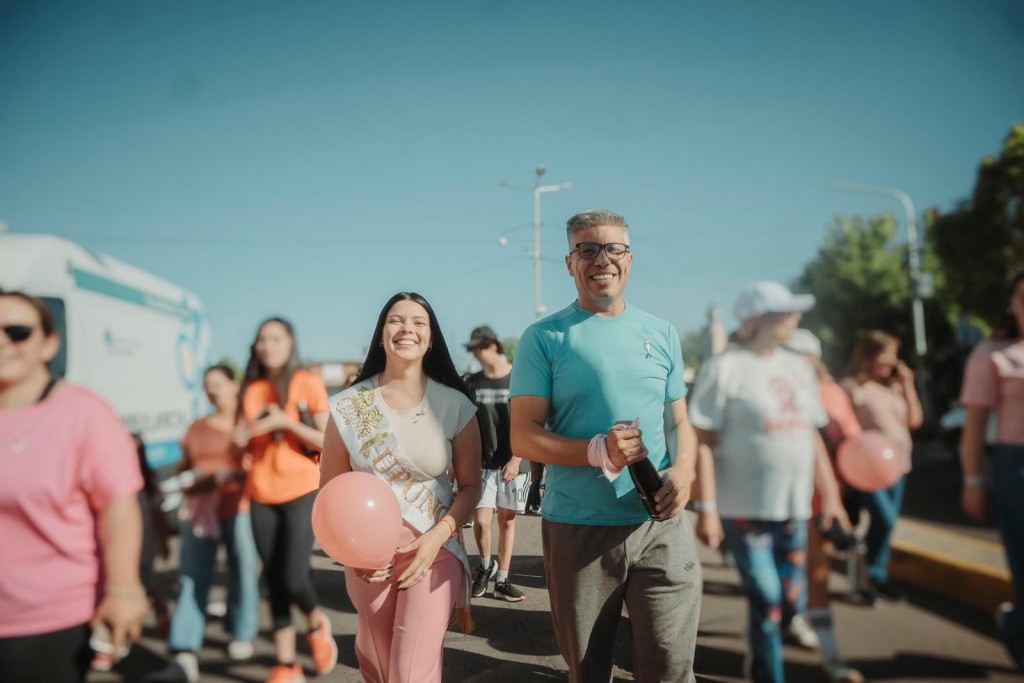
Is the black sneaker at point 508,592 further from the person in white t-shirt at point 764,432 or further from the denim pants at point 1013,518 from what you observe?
the denim pants at point 1013,518

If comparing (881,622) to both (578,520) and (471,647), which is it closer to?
(578,520)

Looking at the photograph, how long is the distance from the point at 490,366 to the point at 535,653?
131 centimetres

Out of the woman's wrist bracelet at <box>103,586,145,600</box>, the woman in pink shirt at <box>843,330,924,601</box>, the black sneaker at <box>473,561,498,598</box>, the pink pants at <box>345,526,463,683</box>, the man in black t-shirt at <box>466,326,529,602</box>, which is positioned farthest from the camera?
the black sneaker at <box>473,561,498,598</box>

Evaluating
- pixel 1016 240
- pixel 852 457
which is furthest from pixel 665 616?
pixel 1016 240

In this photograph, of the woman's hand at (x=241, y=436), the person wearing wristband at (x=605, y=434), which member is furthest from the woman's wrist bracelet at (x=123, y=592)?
Answer: the person wearing wristband at (x=605, y=434)

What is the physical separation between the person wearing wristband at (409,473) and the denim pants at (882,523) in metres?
1.20

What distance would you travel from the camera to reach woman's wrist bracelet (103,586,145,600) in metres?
1.38

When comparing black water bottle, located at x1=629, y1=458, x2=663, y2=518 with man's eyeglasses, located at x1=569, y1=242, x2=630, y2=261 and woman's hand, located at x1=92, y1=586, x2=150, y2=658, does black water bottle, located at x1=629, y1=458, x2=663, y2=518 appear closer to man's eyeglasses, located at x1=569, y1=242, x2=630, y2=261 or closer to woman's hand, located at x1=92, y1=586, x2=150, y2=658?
man's eyeglasses, located at x1=569, y1=242, x2=630, y2=261

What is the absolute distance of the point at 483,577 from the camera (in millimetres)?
2871

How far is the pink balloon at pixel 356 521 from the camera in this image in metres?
1.83

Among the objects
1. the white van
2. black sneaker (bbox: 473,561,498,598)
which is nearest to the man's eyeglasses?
the white van

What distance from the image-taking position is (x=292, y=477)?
182 cm

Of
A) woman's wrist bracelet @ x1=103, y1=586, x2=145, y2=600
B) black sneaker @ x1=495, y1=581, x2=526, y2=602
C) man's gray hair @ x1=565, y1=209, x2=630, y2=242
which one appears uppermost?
man's gray hair @ x1=565, y1=209, x2=630, y2=242

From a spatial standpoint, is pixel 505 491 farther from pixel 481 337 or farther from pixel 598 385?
pixel 598 385
